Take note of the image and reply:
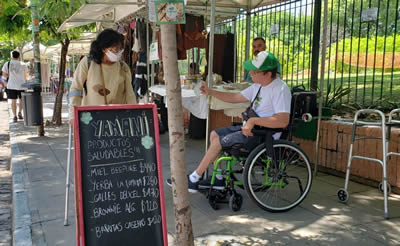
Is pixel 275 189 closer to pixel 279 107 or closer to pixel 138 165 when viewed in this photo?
pixel 279 107

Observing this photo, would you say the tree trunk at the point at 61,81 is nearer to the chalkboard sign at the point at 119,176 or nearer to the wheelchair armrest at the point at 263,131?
the wheelchair armrest at the point at 263,131

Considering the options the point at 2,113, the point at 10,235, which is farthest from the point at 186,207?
the point at 2,113

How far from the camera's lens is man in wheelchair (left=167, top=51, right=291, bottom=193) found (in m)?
3.82

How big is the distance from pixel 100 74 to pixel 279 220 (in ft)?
7.08

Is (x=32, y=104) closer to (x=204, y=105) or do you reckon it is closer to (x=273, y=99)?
(x=204, y=105)

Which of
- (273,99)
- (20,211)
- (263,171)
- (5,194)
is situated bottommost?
(5,194)

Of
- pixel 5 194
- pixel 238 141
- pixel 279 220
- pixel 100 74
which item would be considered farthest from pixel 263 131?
pixel 5 194

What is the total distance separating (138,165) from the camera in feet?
9.46

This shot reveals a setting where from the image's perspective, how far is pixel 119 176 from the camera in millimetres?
2840

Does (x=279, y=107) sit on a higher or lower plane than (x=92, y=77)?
lower

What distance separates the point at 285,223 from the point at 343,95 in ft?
10.1

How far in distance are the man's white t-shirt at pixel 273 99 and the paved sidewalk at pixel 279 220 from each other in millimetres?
1019

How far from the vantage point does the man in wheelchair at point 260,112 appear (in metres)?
3.82

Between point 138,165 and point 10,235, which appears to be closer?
point 138,165
